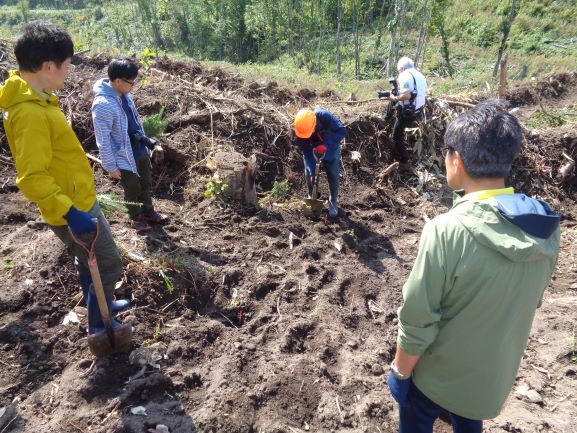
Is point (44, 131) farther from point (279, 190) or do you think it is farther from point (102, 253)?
point (279, 190)

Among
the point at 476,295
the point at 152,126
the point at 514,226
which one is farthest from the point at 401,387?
the point at 152,126

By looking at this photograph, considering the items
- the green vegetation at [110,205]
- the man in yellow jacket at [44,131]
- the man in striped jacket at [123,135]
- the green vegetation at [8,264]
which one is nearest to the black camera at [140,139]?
the man in striped jacket at [123,135]

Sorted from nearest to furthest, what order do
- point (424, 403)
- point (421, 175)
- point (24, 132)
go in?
point (424, 403), point (24, 132), point (421, 175)

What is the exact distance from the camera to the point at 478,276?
1440 mm

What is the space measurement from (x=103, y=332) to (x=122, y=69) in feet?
6.92

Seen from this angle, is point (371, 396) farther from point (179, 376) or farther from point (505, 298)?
point (505, 298)

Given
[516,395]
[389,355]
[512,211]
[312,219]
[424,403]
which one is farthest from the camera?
[312,219]

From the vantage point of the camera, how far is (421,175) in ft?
21.5

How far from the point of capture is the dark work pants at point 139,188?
3914 millimetres

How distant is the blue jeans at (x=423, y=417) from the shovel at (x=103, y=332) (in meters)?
1.79

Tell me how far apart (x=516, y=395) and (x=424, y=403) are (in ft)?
5.52

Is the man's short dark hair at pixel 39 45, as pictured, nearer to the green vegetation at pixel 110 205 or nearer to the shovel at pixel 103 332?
the shovel at pixel 103 332

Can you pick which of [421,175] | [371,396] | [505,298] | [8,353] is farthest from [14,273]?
[421,175]

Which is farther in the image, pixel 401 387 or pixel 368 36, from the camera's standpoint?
pixel 368 36
